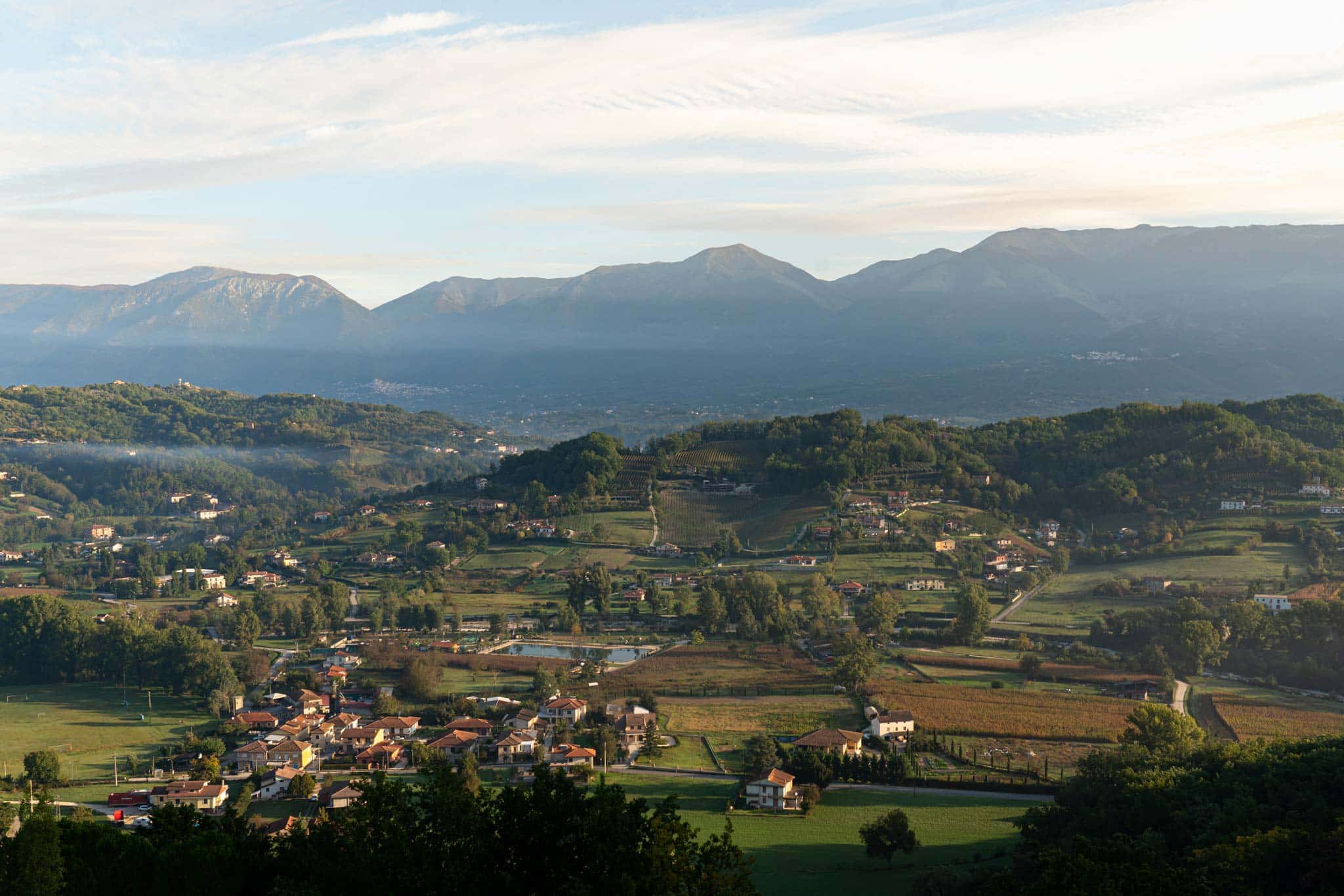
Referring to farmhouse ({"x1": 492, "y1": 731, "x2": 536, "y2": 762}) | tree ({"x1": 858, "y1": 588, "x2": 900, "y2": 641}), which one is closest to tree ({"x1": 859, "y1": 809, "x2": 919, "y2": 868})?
farmhouse ({"x1": 492, "y1": 731, "x2": 536, "y2": 762})

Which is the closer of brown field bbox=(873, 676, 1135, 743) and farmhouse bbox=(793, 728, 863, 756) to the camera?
farmhouse bbox=(793, 728, 863, 756)

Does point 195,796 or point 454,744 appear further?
point 454,744

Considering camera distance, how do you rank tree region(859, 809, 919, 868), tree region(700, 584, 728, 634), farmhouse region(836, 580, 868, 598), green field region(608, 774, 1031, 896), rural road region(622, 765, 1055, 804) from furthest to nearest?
farmhouse region(836, 580, 868, 598), tree region(700, 584, 728, 634), rural road region(622, 765, 1055, 804), tree region(859, 809, 919, 868), green field region(608, 774, 1031, 896)

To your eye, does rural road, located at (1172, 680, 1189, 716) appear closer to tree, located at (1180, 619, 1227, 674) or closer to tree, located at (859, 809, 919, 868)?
tree, located at (1180, 619, 1227, 674)

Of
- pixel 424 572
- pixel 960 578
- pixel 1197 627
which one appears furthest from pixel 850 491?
pixel 1197 627

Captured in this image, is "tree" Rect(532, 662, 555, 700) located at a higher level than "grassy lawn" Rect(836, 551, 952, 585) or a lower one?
lower

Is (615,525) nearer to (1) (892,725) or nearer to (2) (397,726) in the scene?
(2) (397,726)

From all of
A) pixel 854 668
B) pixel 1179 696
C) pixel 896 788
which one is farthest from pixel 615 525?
pixel 896 788
